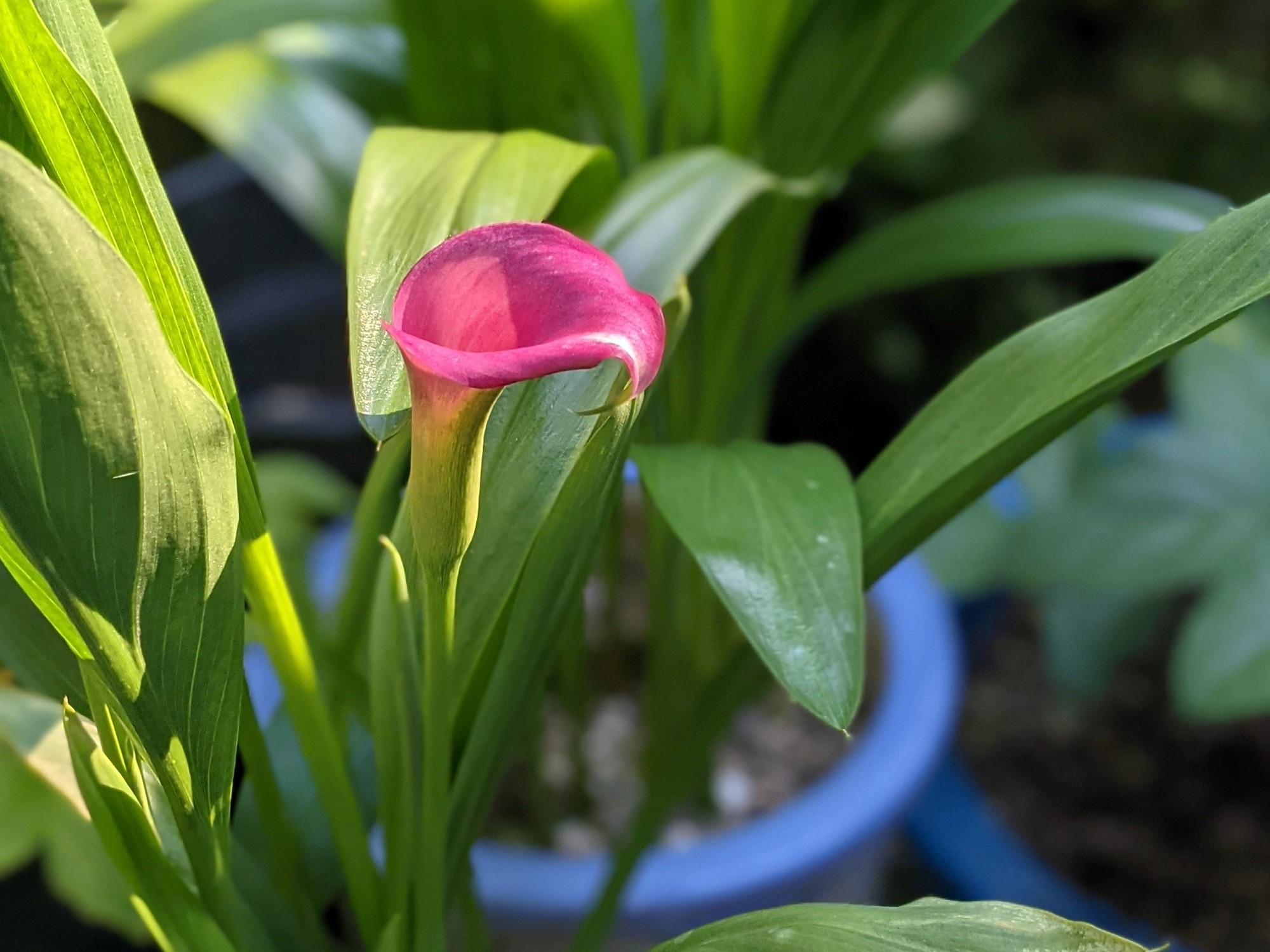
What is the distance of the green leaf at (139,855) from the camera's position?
269 millimetres

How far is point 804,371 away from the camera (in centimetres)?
119

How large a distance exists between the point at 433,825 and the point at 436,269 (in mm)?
165

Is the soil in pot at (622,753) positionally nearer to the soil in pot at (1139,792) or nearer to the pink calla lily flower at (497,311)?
the soil in pot at (1139,792)

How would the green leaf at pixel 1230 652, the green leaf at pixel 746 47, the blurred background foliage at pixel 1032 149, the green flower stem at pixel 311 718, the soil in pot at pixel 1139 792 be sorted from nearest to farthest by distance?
the green flower stem at pixel 311 718 → the green leaf at pixel 746 47 → the green leaf at pixel 1230 652 → the soil in pot at pixel 1139 792 → the blurred background foliage at pixel 1032 149

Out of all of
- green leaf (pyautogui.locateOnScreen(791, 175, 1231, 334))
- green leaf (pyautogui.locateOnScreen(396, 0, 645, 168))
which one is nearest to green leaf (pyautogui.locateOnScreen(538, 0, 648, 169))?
green leaf (pyautogui.locateOnScreen(396, 0, 645, 168))

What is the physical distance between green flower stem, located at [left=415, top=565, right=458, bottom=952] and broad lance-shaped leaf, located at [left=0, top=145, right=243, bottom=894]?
1.8 inches

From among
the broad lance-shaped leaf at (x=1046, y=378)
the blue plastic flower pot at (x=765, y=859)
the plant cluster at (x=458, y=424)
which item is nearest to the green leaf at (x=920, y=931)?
the plant cluster at (x=458, y=424)

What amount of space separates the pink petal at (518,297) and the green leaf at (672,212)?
17cm

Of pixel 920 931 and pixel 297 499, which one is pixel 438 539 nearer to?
pixel 920 931

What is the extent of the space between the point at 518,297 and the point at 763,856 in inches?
15.8

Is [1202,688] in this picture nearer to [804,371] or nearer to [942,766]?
[942,766]

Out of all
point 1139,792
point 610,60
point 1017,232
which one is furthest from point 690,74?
point 1139,792

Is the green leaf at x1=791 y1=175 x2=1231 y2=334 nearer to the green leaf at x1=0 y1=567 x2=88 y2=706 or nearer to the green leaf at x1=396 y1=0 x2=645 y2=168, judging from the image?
the green leaf at x1=396 y1=0 x2=645 y2=168

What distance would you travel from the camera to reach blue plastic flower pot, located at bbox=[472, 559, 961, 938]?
54 centimetres
